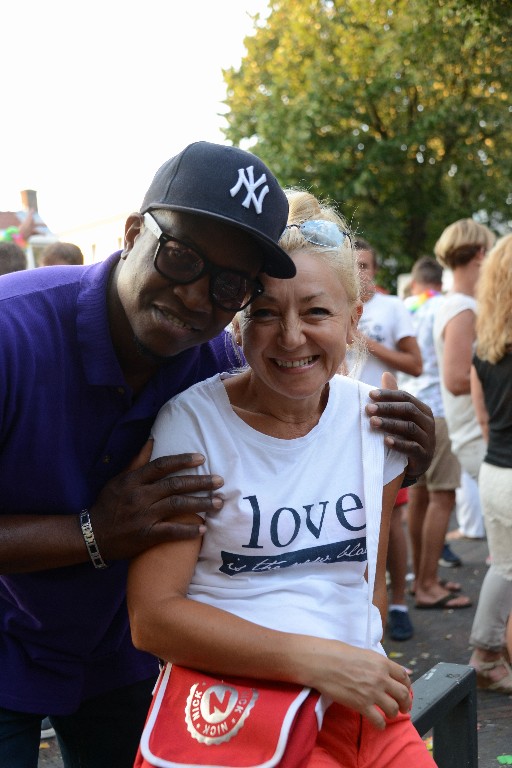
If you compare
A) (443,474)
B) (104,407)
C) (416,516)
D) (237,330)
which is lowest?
(416,516)

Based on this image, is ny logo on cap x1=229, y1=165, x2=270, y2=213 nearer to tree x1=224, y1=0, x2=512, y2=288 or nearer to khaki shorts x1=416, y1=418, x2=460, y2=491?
khaki shorts x1=416, y1=418, x2=460, y2=491

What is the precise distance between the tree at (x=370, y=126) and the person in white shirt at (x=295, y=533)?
17.8m

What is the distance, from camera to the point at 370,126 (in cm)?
2144

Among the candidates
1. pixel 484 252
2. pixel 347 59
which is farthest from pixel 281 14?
pixel 484 252

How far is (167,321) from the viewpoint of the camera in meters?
1.98

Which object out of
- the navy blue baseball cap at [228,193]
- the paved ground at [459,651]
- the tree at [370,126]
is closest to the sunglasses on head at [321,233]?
the navy blue baseball cap at [228,193]

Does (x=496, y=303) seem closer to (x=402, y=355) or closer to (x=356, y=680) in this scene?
(x=402, y=355)

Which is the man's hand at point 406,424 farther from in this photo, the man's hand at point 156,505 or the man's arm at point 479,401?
the man's arm at point 479,401

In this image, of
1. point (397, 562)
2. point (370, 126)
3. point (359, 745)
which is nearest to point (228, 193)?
point (359, 745)

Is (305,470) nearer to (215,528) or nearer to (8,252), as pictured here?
(215,528)

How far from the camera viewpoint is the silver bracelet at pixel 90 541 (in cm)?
202

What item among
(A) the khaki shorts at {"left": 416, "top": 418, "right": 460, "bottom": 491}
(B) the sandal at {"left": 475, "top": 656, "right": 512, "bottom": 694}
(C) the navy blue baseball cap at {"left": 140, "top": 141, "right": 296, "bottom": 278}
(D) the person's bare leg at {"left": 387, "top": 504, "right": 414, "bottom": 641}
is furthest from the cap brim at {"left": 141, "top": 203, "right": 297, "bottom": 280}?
(A) the khaki shorts at {"left": 416, "top": 418, "right": 460, "bottom": 491}

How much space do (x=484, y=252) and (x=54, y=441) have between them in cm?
428

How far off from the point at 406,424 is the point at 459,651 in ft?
10.3
